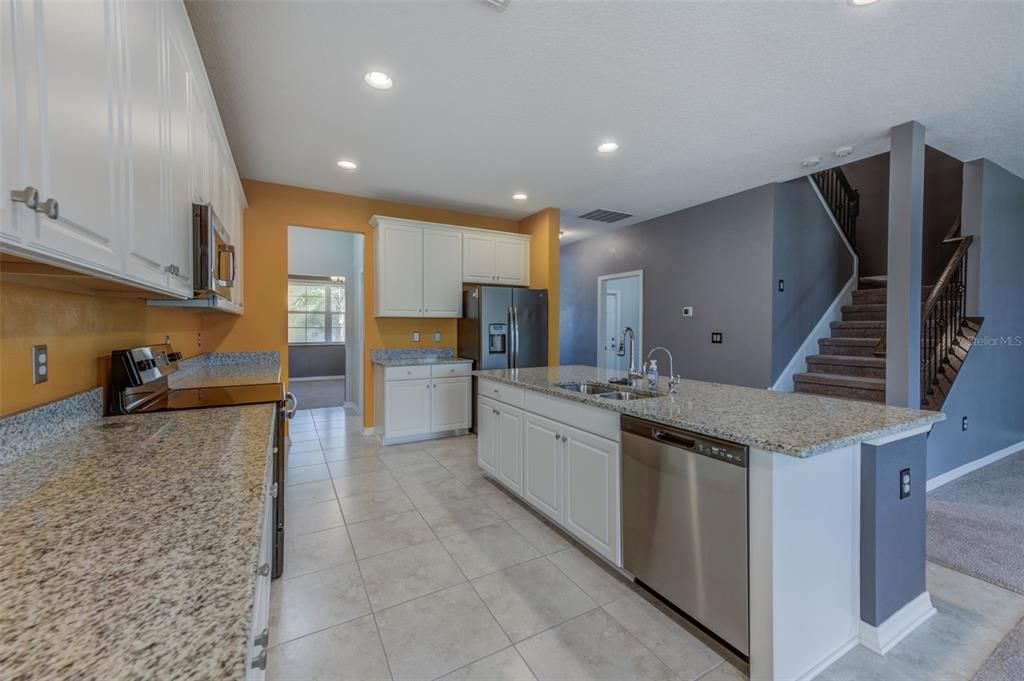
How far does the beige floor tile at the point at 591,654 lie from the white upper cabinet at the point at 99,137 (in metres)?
1.86

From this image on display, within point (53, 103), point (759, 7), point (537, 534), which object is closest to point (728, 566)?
point (537, 534)

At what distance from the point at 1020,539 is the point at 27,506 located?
4.44 meters

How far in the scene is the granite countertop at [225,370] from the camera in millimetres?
2643

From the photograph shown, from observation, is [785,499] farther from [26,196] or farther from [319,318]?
[319,318]

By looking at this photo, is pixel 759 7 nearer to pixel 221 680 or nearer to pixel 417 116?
pixel 417 116

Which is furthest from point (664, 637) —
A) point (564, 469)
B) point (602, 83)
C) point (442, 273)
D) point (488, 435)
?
point (442, 273)

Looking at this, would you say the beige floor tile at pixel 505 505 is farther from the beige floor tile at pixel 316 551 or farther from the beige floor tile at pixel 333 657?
A: the beige floor tile at pixel 333 657

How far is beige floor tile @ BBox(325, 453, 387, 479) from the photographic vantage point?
142 inches

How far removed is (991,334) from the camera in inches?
153

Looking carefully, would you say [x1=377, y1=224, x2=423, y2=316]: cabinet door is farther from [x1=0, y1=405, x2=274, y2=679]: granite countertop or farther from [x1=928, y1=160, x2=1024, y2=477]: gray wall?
[x1=928, y1=160, x2=1024, y2=477]: gray wall

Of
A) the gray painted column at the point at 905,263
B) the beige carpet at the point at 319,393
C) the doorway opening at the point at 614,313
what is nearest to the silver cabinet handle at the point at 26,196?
the gray painted column at the point at 905,263

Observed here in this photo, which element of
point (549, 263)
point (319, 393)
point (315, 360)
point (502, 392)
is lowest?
point (319, 393)

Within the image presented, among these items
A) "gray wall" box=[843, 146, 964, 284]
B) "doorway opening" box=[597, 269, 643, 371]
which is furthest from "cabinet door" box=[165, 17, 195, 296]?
"gray wall" box=[843, 146, 964, 284]

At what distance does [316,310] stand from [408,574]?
829 cm
